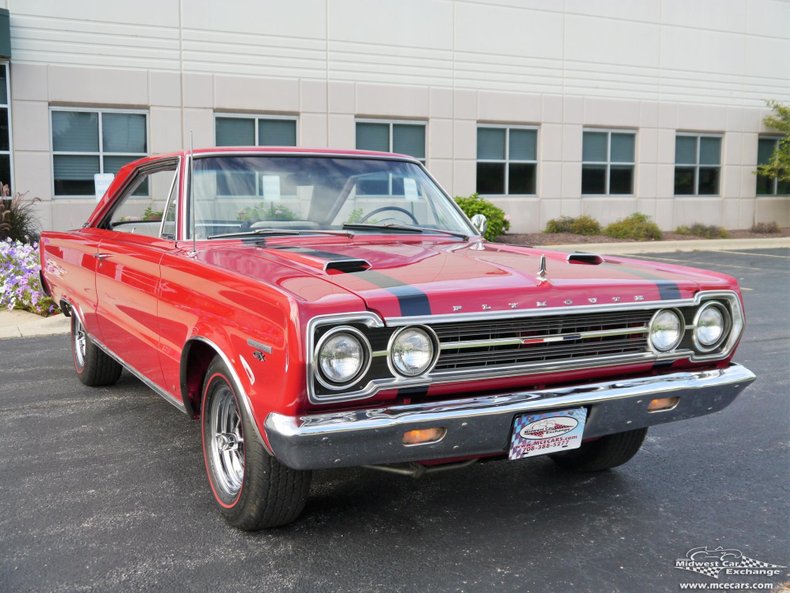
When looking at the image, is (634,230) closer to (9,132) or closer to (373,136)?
(373,136)

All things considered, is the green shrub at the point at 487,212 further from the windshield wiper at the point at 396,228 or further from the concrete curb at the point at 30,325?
the windshield wiper at the point at 396,228

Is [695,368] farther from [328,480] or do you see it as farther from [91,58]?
[91,58]

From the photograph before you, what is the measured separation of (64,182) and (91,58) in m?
2.44

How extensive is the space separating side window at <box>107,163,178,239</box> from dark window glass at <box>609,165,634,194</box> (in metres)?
18.2

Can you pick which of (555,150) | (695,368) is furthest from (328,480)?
(555,150)

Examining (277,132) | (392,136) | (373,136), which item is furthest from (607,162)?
(277,132)

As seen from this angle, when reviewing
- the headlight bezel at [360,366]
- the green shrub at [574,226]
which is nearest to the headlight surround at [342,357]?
the headlight bezel at [360,366]

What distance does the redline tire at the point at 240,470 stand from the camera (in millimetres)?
3201

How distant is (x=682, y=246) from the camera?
1975 centimetres

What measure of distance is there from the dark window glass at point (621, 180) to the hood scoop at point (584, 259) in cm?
1864

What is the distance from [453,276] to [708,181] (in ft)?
72.5

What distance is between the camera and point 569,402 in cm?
318

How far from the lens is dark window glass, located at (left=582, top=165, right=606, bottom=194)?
21500mm

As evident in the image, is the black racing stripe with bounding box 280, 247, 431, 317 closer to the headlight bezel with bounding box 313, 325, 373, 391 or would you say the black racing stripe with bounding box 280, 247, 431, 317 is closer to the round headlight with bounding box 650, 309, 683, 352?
the headlight bezel with bounding box 313, 325, 373, 391
